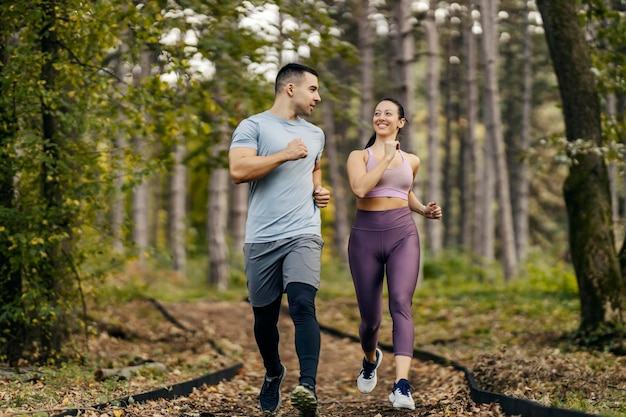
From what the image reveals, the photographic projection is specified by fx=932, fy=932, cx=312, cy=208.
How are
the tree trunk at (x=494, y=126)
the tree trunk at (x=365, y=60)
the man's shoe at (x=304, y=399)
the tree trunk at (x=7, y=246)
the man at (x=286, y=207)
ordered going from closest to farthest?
1. the man's shoe at (x=304, y=399)
2. the man at (x=286, y=207)
3. the tree trunk at (x=7, y=246)
4. the tree trunk at (x=494, y=126)
5. the tree trunk at (x=365, y=60)

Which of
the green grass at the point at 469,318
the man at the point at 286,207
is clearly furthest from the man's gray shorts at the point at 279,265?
the green grass at the point at 469,318

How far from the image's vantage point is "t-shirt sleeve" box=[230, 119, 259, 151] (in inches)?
251

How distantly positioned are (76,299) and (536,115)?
3455cm

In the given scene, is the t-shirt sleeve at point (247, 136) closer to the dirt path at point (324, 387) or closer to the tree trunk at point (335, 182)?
the dirt path at point (324, 387)

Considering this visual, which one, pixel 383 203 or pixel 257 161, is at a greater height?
pixel 257 161

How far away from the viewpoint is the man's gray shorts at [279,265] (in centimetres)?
629

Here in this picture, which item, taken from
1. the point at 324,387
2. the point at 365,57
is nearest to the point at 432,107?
the point at 365,57

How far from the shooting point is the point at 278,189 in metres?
6.39

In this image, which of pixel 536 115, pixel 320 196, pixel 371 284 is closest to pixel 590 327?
pixel 371 284

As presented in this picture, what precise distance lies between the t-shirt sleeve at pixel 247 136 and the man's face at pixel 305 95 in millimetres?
344

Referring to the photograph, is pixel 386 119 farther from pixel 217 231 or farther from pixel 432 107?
pixel 432 107

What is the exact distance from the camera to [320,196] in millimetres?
6484

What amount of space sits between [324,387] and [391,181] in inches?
135

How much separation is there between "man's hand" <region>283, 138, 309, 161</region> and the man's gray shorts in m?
0.57
